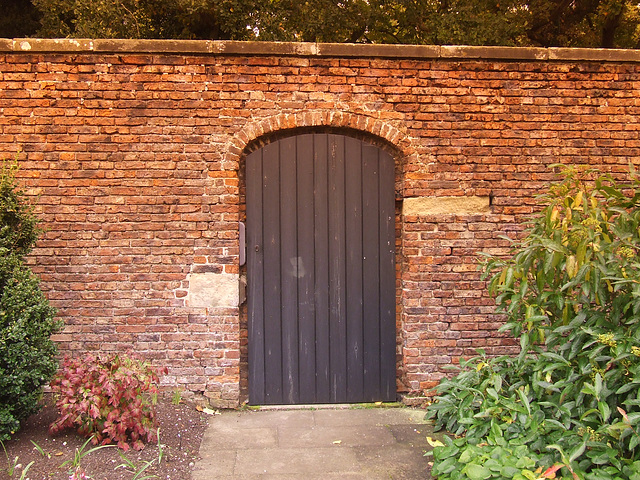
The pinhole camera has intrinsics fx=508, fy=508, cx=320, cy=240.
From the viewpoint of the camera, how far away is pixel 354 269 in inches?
188

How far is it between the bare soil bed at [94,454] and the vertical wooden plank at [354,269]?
1471 mm

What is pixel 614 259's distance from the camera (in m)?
3.00

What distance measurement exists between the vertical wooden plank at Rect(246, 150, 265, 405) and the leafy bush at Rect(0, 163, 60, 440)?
5.39ft

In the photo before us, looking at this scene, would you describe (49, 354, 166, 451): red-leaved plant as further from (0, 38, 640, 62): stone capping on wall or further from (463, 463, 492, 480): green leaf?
(0, 38, 640, 62): stone capping on wall

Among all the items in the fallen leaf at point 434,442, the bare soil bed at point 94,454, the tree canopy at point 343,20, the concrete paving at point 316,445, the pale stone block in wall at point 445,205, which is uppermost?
the tree canopy at point 343,20

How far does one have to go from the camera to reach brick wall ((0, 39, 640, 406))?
4543 millimetres

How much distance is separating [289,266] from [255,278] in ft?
1.09

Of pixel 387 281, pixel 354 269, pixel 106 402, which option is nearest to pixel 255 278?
pixel 354 269

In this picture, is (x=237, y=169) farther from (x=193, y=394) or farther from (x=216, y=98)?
(x=193, y=394)

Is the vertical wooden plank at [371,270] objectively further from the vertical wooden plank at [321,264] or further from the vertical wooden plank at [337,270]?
the vertical wooden plank at [321,264]

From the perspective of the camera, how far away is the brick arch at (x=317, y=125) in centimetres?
458

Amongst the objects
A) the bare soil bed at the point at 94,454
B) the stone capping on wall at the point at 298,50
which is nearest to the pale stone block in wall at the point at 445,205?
the stone capping on wall at the point at 298,50

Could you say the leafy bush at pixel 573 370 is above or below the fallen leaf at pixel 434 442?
above

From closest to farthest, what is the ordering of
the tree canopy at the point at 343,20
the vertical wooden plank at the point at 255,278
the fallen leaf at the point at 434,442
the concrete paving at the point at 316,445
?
the concrete paving at the point at 316,445, the fallen leaf at the point at 434,442, the vertical wooden plank at the point at 255,278, the tree canopy at the point at 343,20
